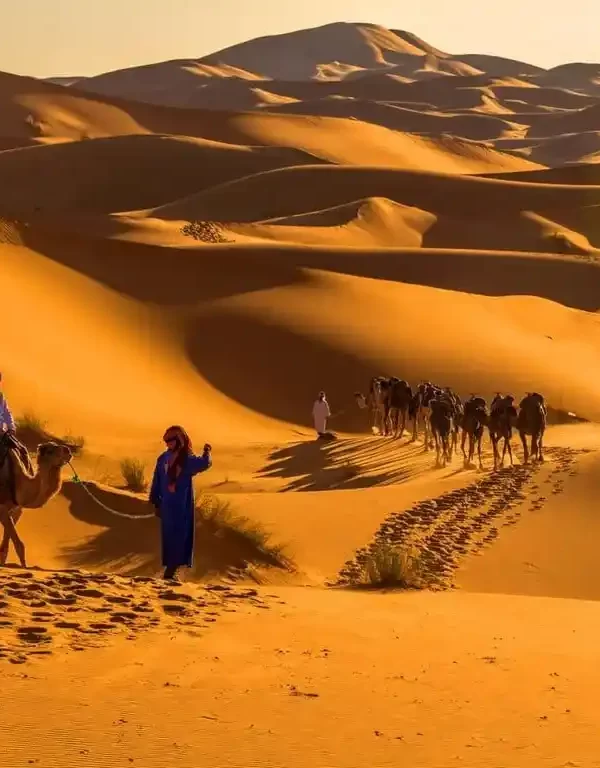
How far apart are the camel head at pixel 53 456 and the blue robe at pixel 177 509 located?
834 millimetres

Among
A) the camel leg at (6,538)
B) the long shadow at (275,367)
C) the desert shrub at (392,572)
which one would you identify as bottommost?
the desert shrub at (392,572)

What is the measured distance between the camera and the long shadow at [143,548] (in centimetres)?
1055

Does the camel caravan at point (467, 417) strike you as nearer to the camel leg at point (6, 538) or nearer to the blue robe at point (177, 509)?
the blue robe at point (177, 509)

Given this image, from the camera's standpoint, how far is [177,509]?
8898mm

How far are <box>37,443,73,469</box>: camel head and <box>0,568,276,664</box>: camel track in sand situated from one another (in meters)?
1.13

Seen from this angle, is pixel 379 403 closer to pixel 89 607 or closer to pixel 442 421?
pixel 442 421

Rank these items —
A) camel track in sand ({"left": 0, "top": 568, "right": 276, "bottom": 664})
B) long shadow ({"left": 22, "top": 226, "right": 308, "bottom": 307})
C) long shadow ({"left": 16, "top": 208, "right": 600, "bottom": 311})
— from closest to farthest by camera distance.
A: camel track in sand ({"left": 0, "top": 568, "right": 276, "bottom": 664}) < long shadow ({"left": 22, "top": 226, "right": 308, "bottom": 307}) < long shadow ({"left": 16, "top": 208, "right": 600, "bottom": 311})

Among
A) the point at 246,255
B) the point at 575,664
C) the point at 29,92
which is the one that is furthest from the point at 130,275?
the point at 29,92

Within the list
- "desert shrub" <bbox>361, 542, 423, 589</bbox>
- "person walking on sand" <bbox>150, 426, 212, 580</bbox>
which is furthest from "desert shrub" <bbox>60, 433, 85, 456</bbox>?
"person walking on sand" <bbox>150, 426, 212, 580</bbox>

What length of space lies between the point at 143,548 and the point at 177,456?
8.51 feet

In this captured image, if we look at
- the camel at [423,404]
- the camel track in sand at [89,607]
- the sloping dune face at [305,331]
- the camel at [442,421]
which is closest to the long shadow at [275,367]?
the sloping dune face at [305,331]

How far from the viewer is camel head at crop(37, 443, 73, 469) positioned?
9211 mm

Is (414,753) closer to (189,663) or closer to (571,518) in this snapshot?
(189,663)

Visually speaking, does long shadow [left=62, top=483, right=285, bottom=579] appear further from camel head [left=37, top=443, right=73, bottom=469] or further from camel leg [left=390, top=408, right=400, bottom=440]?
camel leg [left=390, top=408, right=400, bottom=440]
